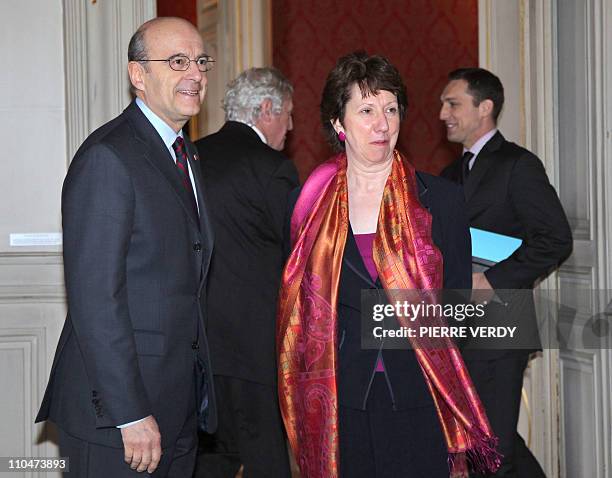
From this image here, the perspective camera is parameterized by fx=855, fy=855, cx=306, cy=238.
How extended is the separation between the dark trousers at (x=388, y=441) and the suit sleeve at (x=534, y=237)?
3.76 ft

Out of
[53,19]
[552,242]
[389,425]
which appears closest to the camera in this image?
[389,425]

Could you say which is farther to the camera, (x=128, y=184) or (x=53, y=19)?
(x=53, y=19)

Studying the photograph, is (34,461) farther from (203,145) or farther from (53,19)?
(53,19)

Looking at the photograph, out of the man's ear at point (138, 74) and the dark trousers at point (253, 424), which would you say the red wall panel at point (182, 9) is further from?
the man's ear at point (138, 74)

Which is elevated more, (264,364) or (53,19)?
(53,19)

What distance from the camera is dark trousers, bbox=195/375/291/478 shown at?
11.4ft

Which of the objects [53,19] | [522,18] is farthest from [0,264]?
[522,18]

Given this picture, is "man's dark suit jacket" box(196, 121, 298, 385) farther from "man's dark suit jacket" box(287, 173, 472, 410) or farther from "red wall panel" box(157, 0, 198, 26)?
"red wall panel" box(157, 0, 198, 26)

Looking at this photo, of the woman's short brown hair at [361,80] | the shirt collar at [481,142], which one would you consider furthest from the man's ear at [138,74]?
the shirt collar at [481,142]

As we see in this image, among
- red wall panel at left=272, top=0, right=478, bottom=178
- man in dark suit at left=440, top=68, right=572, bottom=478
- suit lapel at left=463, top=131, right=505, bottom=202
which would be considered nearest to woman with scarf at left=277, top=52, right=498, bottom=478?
man in dark suit at left=440, top=68, right=572, bottom=478

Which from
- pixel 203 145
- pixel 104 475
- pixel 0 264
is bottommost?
pixel 104 475

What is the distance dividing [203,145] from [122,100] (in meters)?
0.39

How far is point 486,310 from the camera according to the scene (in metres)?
3.51

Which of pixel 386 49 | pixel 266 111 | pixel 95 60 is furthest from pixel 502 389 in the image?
pixel 386 49
